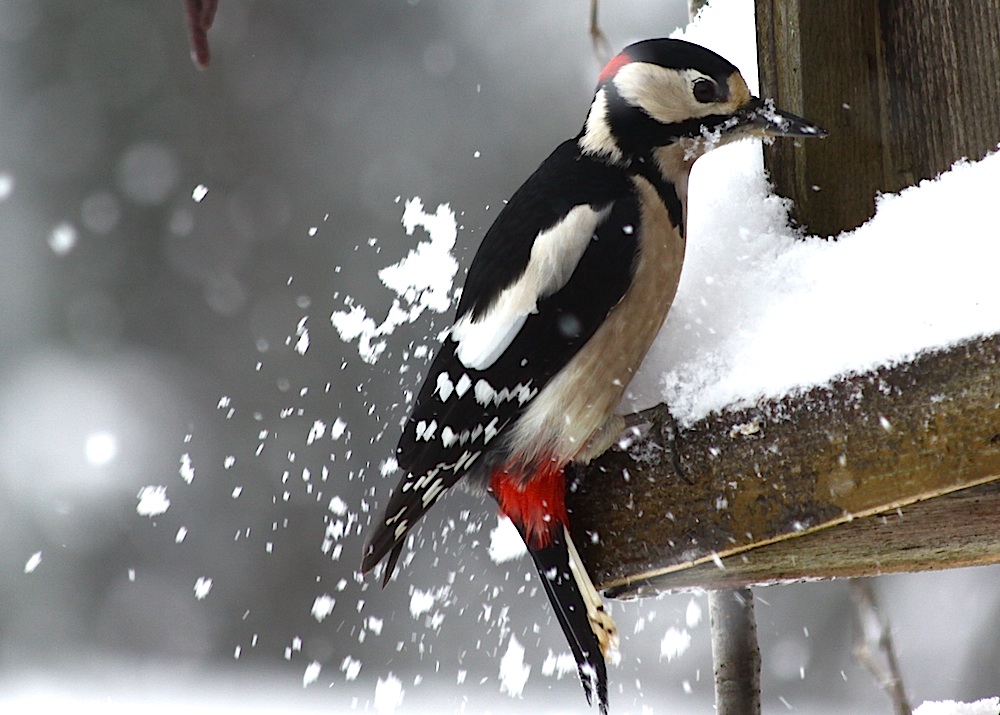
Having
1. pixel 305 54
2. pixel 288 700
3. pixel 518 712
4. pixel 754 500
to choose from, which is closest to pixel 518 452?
pixel 754 500

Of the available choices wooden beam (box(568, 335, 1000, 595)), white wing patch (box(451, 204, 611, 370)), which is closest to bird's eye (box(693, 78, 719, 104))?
white wing patch (box(451, 204, 611, 370))

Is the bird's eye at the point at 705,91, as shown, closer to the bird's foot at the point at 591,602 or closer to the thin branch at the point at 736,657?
the bird's foot at the point at 591,602

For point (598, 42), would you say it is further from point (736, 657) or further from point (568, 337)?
point (736, 657)

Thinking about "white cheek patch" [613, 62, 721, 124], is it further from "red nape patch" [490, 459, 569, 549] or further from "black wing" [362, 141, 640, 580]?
"red nape patch" [490, 459, 569, 549]

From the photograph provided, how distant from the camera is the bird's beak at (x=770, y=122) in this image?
5.31ft

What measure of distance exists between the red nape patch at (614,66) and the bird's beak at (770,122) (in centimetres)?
32

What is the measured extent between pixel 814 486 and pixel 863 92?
2.38ft

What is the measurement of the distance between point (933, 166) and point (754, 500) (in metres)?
0.63

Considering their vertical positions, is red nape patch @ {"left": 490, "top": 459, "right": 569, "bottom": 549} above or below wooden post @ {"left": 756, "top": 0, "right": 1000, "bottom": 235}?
below

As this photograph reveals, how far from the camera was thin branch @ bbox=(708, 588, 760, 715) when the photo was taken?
188 cm

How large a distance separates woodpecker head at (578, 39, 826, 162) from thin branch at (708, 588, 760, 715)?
0.83 meters

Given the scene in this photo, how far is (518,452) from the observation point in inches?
68.7

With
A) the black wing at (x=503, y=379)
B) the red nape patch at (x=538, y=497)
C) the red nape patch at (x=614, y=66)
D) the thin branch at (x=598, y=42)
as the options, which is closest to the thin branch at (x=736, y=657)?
the red nape patch at (x=538, y=497)

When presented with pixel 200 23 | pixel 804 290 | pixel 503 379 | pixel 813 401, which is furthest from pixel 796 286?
pixel 200 23
